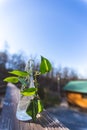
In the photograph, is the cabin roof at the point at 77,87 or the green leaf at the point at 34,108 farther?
the cabin roof at the point at 77,87

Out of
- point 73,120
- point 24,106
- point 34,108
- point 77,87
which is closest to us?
point 34,108

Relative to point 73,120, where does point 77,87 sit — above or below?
above

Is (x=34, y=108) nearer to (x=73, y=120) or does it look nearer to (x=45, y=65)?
(x=45, y=65)

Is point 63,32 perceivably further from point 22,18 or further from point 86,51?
point 22,18

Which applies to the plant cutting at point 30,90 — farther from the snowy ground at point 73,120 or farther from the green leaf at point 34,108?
the snowy ground at point 73,120

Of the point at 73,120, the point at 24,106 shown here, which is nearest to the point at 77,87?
the point at 73,120

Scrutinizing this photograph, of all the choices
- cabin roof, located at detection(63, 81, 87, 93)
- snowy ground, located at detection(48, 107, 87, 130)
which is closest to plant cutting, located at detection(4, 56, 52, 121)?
snowy ground, located at detection(48, 107, 87, 130)

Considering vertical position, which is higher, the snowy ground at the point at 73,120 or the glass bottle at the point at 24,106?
the glass bottle at the point at 24,106

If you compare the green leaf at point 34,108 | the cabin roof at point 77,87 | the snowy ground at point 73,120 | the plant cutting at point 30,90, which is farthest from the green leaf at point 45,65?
the cabin roof at point 77,87

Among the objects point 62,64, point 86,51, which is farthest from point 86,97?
point 86,51
